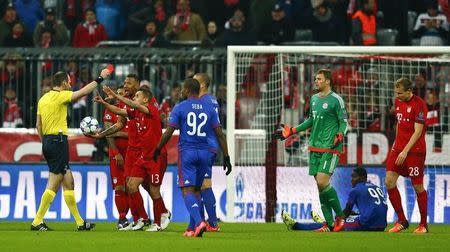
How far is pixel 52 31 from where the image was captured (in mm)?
26812

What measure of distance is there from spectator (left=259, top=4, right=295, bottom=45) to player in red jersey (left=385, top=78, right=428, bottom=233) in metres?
8.09

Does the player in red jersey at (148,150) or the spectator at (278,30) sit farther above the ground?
the spectator at (278,30)

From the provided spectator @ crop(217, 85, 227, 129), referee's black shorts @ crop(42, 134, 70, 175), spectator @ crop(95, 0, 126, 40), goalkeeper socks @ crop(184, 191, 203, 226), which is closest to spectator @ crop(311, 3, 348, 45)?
spectator @ crop(217, 85, 227, 129)

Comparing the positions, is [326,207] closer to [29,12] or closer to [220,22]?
[220,22]

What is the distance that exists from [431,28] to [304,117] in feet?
15.1

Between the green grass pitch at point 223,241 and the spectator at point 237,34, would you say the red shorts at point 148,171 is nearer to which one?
the green grass pitch at point 223,241

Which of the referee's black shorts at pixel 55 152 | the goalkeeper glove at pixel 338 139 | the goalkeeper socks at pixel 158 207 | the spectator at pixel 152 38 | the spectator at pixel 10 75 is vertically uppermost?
the spectator at pixel 152 38

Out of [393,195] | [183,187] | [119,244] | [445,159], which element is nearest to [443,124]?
[445,159]

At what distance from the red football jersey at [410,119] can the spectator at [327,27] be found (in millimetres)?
7975

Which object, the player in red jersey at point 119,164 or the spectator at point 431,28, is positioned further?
the spectator at point 431,28

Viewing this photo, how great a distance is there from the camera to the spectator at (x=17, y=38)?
2684 cm

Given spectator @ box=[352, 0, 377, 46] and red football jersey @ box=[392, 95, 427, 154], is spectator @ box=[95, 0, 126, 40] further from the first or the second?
red football jersey @ box=[392, 95, 427, 154]

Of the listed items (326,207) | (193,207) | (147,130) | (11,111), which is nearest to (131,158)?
(147,130)

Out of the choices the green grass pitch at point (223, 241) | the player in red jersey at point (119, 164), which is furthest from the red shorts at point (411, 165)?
the player in red jersey at point (119, 164)
